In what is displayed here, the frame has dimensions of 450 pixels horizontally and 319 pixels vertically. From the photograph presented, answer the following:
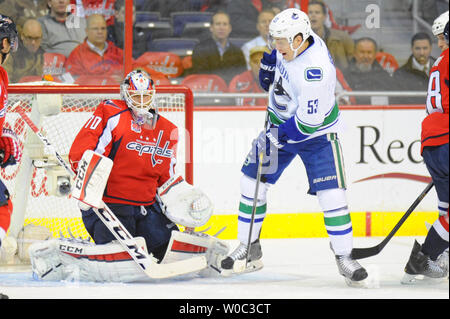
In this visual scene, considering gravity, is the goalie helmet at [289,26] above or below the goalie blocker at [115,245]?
above

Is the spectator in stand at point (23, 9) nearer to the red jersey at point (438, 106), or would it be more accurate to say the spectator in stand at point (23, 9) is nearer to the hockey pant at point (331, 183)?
the hockey pant at point (331, 183)

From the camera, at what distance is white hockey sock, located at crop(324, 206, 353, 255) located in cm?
446

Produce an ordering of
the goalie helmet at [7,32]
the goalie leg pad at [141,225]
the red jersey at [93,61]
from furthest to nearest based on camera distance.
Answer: the red jersey at [93,61], the goalie leg pad at [141,225], the goalie helmet at [7,32]

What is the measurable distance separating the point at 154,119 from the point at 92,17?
1422mm

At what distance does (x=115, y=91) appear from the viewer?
5.07m

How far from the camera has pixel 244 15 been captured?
595 cm

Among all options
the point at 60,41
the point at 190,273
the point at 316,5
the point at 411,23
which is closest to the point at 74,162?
the point at 190,273

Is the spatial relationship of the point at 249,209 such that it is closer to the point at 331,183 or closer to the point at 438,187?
the point at 331,183

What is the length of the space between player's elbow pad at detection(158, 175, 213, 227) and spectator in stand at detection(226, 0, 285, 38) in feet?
4.98

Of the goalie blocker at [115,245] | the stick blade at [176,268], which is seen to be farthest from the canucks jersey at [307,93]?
the stick blade at [176,268]

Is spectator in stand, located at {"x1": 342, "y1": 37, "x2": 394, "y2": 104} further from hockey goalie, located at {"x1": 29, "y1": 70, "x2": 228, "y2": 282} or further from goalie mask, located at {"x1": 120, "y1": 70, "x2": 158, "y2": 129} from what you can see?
goalie mask, located at {"x1": 120, "y1": 70, "x2": 158, "y2": 129}

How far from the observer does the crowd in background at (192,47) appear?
5672mm

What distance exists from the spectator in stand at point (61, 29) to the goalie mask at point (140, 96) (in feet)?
4.21

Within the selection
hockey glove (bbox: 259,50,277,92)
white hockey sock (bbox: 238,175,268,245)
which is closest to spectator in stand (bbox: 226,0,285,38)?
hockey glove (bbox: 259,50,277,92)
